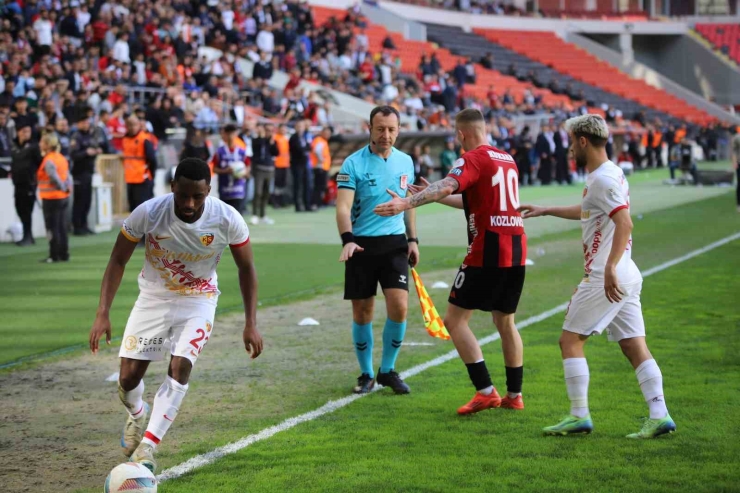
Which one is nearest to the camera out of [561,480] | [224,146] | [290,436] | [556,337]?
[561,480]

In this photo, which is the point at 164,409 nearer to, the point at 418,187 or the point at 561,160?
the point at 418,187

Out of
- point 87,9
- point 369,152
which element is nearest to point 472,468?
point 369,152

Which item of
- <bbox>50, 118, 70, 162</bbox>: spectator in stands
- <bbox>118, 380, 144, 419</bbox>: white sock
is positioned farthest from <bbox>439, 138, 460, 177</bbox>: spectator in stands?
<bbox>118, 380, 144, 419</bbox>: white sock

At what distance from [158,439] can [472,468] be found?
1.76 metres

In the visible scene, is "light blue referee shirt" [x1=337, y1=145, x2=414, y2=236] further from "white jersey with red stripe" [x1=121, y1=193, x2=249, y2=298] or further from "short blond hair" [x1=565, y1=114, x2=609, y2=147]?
"white jersey with red stripe" [x1=121, y1=193, x2=249, y2=298]

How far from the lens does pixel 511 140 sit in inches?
1511

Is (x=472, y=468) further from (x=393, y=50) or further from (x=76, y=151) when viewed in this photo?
(x=393, y=50)

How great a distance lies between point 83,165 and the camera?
2052 cm

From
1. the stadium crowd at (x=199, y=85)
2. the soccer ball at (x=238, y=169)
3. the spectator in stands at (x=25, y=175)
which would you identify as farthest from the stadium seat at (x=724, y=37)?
the spectator in stands at (x=25, y=175)

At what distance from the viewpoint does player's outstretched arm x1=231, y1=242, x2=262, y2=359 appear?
6207 millimetres

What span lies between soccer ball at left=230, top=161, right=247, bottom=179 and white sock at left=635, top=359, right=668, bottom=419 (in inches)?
528

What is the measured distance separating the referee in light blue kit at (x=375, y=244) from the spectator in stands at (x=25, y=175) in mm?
11999

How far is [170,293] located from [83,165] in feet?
49.0

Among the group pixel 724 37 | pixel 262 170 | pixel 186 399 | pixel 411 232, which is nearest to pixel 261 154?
pixel 262 170
